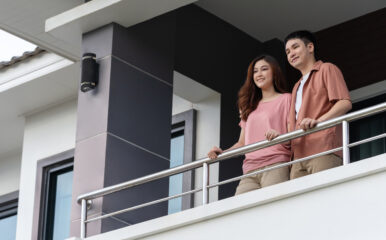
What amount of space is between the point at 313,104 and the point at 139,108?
2.59 meters

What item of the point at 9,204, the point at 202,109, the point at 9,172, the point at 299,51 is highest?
the point at 9,172

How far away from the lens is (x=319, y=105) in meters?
9.89

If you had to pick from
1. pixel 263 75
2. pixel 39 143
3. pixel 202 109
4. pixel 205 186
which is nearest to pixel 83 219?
pixel 205 186

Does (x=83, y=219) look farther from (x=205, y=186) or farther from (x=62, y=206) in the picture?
(x=62, y=206)

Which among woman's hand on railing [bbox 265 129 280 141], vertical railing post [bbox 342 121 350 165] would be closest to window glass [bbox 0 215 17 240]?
woman's hand on railing [bbox 265 129 280 141]

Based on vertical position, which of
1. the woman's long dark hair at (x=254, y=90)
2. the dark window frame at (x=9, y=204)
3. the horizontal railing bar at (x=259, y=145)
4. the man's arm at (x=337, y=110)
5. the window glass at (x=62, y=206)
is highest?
the dark window frame at (x=9, y=204)

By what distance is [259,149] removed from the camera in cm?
989

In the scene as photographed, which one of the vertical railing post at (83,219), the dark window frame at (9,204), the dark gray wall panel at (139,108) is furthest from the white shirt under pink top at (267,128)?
the dark window frame at (9,204)

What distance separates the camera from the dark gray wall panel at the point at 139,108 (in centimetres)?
1184

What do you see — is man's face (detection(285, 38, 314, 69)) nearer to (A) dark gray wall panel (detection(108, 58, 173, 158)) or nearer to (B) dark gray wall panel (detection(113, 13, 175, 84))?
(A) dark gray wall panel (detection(108, 58, 173, 158))

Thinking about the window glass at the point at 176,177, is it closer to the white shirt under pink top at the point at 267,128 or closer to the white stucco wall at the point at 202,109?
the white stucco wall at the point at 202,109

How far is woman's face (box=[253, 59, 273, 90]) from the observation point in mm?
10336

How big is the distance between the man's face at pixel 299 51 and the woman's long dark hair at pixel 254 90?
0.84ft

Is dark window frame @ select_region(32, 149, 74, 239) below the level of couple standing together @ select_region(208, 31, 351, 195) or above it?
above
